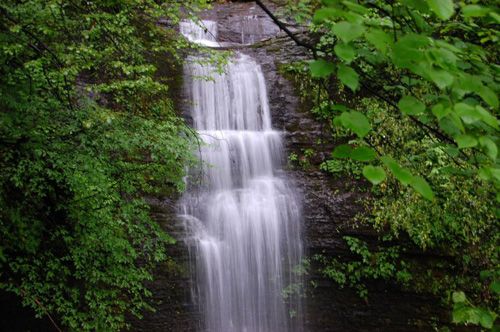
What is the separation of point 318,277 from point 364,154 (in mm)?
6718

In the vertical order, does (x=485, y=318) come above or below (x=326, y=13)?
below

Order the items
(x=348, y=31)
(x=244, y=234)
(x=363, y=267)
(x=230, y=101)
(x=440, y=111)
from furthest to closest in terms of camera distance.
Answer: (x=230, y=101) → (x=363, y=267) → (x=244, y=234) → (x=440, y=111) → (x=348, y=31)

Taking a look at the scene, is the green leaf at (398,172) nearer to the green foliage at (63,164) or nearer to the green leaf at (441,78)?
the green leaf at (441,78)

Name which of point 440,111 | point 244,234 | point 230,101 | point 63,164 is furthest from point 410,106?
point 230,101

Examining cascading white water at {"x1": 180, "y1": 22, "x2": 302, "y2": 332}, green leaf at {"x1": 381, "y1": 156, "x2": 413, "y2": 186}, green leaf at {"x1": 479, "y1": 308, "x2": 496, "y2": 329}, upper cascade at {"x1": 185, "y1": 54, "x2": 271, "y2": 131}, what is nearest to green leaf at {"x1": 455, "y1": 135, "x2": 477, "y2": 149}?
green leaf at {"x1": 381, "y1": 156, "x2": 413, "y2": 186}

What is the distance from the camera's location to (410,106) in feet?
4.05

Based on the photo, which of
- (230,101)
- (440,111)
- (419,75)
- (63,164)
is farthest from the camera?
(230,101)

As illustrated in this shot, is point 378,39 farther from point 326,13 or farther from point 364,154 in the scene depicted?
point 364,154

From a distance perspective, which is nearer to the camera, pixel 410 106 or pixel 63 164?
pixel 410 106

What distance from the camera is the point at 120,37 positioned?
473 cm

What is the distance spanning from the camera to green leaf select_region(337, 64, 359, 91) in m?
1.23

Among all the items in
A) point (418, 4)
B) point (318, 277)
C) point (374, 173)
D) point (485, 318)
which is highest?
point (418, 4)

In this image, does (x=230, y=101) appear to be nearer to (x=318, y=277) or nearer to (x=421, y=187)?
(x=318, y=277)

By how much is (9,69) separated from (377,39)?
3.68m
